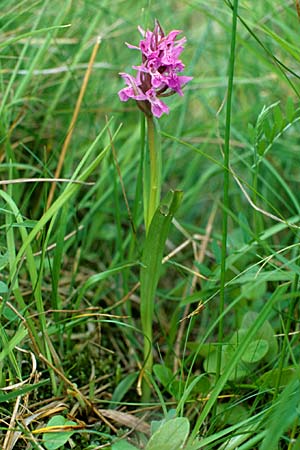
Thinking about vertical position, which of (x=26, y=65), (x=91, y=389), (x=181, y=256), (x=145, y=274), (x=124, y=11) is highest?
(x=124, y=11)

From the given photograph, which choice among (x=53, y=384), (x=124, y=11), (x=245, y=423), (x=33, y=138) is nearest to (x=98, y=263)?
(x=33, y=138)

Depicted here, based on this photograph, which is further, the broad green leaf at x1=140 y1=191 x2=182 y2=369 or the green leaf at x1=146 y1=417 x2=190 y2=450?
the broad green leaf at x1=140 y1=191 x2=182 y2=369

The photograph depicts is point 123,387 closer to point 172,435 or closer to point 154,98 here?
point 172,435

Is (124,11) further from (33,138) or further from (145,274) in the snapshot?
(145,274)

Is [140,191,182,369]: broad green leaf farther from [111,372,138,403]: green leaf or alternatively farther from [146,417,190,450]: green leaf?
[146,417,190,450]: green leaf

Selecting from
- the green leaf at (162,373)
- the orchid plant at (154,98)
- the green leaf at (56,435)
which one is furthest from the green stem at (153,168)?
the green leaf at (56,435)

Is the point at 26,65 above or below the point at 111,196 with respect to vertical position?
above

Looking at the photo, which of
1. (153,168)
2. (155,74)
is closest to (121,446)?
(153,168)

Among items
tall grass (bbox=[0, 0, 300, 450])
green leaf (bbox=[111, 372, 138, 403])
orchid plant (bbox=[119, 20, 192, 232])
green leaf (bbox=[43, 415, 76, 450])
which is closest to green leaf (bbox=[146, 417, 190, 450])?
tall grass (bbox=[0, 0, 300, 450])

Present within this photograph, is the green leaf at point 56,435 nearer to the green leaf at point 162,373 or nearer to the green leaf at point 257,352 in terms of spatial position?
the green leaf at point 162,373
